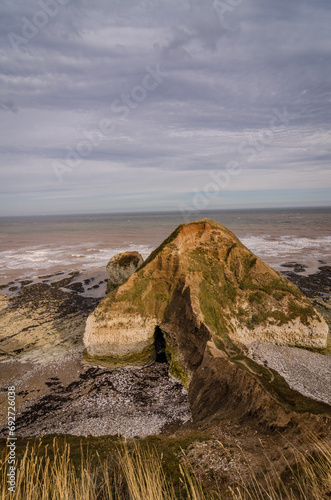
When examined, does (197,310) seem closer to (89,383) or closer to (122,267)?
(89,383)

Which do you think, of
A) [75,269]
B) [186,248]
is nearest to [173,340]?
[186,248]

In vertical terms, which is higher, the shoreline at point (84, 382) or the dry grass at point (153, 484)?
the dry grass at point (153, 484)

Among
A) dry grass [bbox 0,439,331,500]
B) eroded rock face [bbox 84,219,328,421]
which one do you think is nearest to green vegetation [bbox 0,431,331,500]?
dry grass [bbox 0,439,331,500]

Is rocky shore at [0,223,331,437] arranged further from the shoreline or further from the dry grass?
the dry grass

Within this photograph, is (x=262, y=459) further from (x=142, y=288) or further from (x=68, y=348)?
(x=68, y=348)

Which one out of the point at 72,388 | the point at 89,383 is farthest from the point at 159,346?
the point at 72,388

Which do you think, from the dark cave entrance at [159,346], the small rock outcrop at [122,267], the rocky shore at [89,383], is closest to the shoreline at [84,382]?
the rocky shore at [89,383]

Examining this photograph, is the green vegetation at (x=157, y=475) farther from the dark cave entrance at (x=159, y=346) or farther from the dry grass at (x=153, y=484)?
the dark cave entrance at (x=159, y=346)
